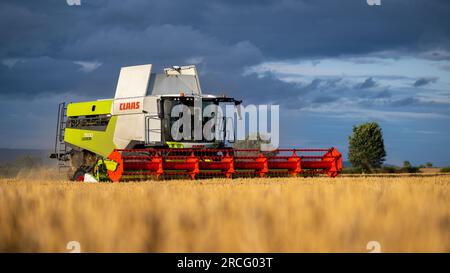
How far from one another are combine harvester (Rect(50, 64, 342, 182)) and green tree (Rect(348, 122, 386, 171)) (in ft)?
122

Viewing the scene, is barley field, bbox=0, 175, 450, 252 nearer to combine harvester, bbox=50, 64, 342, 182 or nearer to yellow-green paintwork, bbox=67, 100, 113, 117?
combine harvester, bbox=50, 64, 342, 182

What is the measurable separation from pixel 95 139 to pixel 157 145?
2.96 meters

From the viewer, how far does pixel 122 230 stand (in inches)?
172

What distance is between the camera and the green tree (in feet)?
181

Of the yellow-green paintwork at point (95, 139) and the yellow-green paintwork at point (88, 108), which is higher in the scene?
the yellow-green paintwork at point (88, 108)

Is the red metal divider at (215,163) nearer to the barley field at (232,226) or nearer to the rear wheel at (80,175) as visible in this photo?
the rear wheel at (80,175)

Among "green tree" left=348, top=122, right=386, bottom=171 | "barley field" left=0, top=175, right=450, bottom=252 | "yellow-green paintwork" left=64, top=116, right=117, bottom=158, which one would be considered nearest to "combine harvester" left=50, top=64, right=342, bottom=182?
"yellow-green paintwork" left=64, top=116, right=117, bottom=158

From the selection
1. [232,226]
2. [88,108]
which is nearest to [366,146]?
[88,108]

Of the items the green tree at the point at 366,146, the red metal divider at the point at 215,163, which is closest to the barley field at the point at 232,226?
the red metal divider at the point at 215,163

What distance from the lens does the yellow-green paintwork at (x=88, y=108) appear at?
1941cm

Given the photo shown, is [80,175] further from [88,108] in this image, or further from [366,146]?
[366,146]
